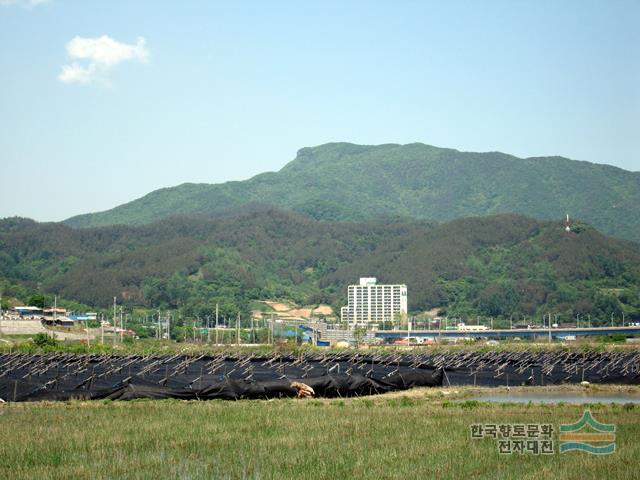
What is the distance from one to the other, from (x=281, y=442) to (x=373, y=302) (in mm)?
161486

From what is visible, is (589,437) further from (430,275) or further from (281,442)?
(430,275)

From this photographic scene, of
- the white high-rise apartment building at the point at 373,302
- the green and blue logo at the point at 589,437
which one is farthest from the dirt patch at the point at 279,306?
the green and blue logo at the point at 589,437

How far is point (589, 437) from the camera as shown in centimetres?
1881

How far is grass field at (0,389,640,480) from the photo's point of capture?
15008mm

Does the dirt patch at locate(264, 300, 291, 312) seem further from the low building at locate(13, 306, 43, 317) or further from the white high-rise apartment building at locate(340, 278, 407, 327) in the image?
the low building at locate(13, 306, 43, 317)

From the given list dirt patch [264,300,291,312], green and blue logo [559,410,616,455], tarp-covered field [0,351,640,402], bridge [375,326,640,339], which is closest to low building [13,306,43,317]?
bridge [375,326,640,339]

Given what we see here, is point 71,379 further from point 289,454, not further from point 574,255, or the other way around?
point 574,255

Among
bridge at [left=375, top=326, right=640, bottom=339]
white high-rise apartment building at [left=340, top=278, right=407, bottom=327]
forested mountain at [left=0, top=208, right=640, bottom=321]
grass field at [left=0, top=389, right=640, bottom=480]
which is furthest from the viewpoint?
white high-rise apartment building at [left=340, top=278, right=407, bottom=327]

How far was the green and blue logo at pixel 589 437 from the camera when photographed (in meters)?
17.3

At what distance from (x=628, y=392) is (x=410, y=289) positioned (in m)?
151

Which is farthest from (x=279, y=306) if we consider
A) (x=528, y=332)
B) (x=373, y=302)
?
(x=528, y=332)

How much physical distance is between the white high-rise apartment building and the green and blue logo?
153 metres

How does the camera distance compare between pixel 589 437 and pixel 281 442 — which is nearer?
pixel 281 442

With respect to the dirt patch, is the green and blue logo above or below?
below
